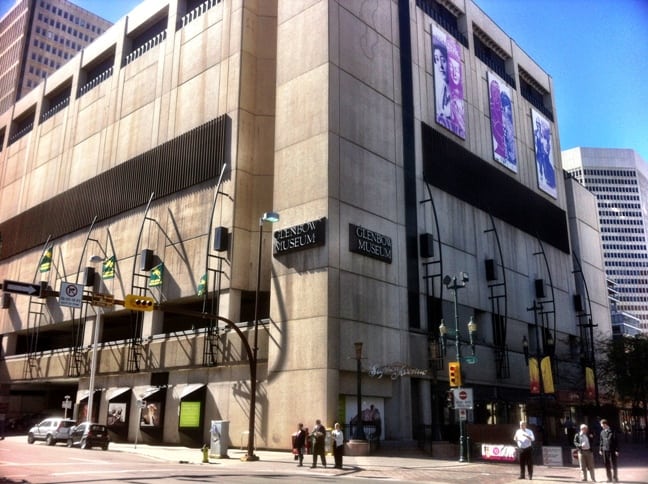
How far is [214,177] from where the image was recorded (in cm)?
4231

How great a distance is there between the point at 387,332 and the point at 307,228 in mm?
7790

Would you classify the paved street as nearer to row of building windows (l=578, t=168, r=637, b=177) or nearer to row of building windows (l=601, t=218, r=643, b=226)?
row of building windows (l=578, t=168, r=637, b=177)

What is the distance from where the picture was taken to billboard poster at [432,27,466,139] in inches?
1887

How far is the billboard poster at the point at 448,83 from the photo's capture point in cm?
4794

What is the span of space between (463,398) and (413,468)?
3689mm

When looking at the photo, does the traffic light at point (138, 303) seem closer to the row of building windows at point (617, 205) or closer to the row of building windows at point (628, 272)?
the row of building windows at point (617, 205)

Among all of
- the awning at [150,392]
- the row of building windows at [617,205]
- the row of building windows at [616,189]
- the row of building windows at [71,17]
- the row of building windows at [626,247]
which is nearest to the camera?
the awning at [150,392]

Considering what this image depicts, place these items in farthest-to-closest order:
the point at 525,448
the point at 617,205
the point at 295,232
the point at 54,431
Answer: the point at 617,205 → the point at 54,431 → the point at 295,232 → the point at 525,448

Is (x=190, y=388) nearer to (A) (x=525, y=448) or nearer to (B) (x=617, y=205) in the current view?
(A) (x=525, y=448)

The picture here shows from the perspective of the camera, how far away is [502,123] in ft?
186

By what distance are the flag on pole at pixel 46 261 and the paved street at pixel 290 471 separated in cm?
3180

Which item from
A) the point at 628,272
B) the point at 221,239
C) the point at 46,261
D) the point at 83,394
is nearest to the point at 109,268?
the point at 83,394

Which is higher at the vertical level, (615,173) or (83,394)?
(615,173)

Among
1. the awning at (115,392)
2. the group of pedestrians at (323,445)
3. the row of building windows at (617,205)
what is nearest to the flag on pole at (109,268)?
the awning at (115,392)
